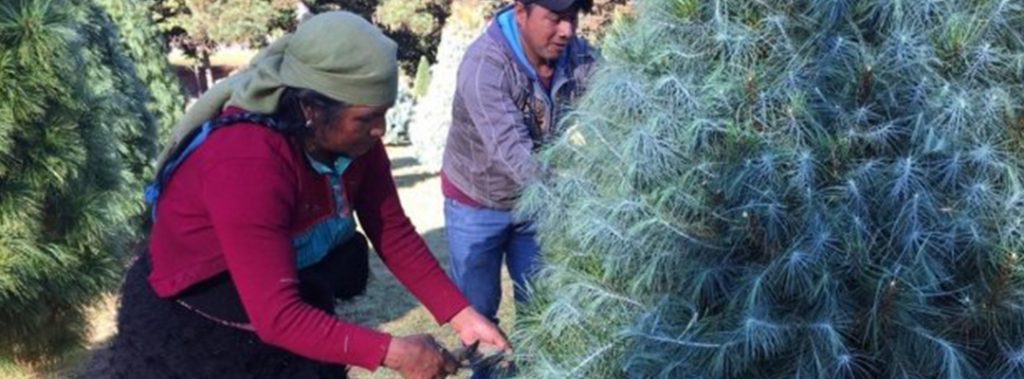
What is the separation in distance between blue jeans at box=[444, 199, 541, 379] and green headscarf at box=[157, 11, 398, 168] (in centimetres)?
169

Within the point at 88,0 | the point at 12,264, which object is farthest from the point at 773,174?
the point at 88,0

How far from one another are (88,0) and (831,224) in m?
5.45

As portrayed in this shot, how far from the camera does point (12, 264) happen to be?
13.3 feet

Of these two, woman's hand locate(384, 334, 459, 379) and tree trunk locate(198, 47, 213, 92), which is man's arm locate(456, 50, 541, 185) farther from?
tree trunk locate(198, 47, 213, 92)

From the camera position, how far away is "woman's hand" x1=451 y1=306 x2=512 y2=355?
261 centimetres

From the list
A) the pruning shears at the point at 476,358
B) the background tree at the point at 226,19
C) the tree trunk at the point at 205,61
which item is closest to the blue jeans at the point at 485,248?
the pruning shears at the point at 476,358

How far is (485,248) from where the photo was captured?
3857mm

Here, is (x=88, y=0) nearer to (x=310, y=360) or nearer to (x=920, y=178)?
(x=310, y=360)

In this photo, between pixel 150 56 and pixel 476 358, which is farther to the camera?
pixel 150 56

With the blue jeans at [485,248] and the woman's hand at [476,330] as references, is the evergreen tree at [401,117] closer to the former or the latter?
the blue jeans at [485,248]

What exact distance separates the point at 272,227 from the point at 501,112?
1.51 m

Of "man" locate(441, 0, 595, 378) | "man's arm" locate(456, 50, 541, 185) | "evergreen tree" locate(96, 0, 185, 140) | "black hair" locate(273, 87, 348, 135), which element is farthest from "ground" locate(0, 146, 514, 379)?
"evergreen tree" locate(96, 0, 185, 140)

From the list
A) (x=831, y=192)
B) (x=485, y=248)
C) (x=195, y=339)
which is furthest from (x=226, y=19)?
(x=831, y=192)

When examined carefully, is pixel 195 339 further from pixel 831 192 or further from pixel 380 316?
pixel 380 316
